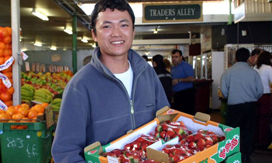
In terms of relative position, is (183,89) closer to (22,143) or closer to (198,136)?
(22,143)

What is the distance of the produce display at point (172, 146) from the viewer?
46.5 inches

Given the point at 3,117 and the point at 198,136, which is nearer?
the point at 198,136

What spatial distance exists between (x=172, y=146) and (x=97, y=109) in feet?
1.33

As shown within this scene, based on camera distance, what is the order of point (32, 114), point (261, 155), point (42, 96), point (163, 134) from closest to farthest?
point (163, 134), point (32, 114), point (42, 96), point (261, 155)

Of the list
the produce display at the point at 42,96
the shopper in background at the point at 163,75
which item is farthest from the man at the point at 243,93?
the produce display at the point at 42,96

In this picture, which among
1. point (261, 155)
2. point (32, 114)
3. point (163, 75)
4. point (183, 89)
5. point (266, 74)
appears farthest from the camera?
point (183, 89)

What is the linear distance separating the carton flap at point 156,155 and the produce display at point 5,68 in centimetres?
243

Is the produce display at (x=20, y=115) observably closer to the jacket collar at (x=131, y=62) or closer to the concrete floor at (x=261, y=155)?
the jacket collar at (x=131, y=62)

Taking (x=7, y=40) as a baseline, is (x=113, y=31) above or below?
below

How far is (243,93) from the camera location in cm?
423

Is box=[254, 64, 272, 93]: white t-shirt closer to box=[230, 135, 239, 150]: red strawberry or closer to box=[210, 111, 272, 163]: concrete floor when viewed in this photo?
box=[210, 111, 272, 163]: concrete floor

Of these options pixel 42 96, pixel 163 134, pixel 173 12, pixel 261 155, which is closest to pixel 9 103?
pixel 42 96

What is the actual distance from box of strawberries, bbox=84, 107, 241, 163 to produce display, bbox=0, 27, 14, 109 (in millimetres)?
2180

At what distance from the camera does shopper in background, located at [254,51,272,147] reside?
16.5ft
